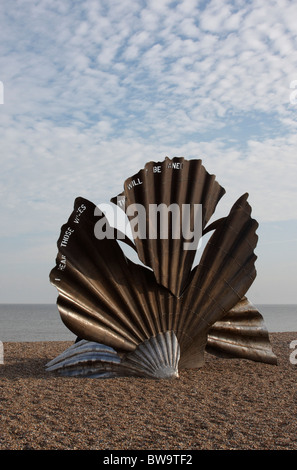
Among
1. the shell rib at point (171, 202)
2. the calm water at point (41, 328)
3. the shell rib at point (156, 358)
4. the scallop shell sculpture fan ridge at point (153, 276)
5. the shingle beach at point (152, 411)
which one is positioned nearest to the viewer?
the shingle beach at point (152, 411)

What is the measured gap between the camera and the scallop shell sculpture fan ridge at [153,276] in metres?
6.53

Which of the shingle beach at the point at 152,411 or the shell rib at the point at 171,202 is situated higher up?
the shell rib at the point at 171,202

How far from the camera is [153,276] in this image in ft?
22.6

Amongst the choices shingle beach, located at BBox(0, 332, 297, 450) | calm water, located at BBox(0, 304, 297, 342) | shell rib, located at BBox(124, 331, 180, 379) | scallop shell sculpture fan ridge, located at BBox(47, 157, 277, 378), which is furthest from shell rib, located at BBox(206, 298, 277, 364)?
calm water, located at BBox(0, 304, 297, 342)

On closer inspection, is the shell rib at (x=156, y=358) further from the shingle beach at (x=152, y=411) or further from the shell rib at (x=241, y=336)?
the shell rib at (x=241, y=336)

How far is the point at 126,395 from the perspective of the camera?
5578mm

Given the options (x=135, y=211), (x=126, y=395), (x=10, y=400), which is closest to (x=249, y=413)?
(x=126, y=395)

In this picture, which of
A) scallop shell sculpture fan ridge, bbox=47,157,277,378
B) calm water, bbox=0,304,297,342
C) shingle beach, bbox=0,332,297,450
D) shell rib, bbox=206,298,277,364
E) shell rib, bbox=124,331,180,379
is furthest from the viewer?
calm water, bbox=0,304,297,342

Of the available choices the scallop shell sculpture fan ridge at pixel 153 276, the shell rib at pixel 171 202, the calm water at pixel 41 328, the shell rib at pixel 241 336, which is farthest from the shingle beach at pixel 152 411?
the calm water at pixel 41 328

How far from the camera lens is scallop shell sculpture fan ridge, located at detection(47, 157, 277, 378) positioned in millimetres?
6531

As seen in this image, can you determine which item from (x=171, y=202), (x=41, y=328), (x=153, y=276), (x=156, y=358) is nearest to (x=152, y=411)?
(x=156, y=358)

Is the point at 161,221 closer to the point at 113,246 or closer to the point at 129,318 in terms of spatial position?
the point at 113,246

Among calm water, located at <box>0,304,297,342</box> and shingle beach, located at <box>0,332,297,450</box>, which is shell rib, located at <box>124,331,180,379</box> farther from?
calm water, located at <box>0,304,297,342</box>

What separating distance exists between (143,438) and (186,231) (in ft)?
11.2
